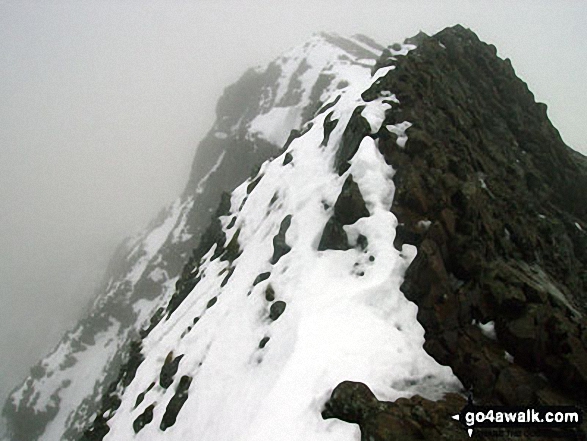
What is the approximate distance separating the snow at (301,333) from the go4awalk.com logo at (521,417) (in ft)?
3.37

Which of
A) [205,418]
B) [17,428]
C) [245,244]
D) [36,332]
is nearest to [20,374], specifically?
[36,332]

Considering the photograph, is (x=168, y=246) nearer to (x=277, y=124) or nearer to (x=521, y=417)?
(x=277, y=124)

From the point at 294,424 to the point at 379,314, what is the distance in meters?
4.44

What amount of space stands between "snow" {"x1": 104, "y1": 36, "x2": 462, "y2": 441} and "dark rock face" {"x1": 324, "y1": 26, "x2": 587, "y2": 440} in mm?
636

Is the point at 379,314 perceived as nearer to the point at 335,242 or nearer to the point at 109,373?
the point at 335,242

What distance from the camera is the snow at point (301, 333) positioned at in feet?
35.3

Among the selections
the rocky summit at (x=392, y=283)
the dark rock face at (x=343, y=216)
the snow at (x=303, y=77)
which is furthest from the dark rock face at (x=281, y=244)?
the snow at (x=303, y=77)

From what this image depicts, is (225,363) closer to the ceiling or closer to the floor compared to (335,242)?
closer to the floor

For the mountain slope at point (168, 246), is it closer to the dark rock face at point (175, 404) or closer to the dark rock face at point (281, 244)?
the dark rock face at point (281, 244)

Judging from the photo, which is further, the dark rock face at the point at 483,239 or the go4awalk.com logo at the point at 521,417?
the dark rock face at the point at 483,239

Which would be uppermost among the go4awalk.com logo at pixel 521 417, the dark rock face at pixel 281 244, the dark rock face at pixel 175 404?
the dark rock face at pixel 281 244

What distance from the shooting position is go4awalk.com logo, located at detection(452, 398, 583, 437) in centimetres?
966

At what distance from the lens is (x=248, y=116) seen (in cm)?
8125

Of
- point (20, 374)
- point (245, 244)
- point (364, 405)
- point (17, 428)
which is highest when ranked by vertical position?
point (245, 244)
